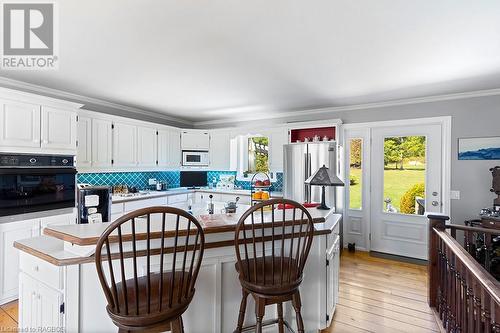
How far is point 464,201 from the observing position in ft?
12.7

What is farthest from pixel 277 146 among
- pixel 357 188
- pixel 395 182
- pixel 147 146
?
pixel 147 146

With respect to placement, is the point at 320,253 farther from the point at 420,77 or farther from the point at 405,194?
the point at 405,194

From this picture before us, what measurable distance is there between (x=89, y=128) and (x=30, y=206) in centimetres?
147

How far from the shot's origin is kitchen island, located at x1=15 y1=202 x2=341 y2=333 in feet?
4.68

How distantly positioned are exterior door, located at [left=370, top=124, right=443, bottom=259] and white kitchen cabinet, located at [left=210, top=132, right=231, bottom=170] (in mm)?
2916

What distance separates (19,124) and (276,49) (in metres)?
3.01

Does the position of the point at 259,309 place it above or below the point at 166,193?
below

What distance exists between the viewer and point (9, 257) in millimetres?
2854

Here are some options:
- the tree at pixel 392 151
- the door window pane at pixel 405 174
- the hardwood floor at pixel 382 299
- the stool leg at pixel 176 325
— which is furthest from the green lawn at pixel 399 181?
the stool leg at pixel 176 325

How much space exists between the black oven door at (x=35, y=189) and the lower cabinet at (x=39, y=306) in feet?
5.56

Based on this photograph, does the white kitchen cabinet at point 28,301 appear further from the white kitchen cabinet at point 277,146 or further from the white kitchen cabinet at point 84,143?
the white kitchen cabinet at point 277,146

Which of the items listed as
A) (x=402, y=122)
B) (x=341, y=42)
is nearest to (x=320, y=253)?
(x=341, y=42)

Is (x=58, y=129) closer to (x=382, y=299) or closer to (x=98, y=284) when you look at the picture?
(x=98, y=284)

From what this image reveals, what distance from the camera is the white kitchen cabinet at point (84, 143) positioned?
152 inches
